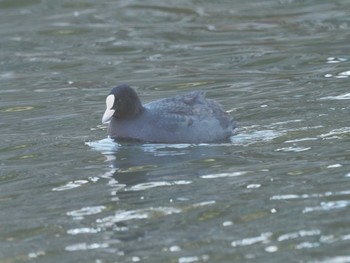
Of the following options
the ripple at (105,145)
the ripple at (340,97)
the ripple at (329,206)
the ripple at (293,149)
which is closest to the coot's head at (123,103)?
the ripple at (105,145)

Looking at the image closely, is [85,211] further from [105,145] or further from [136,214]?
[105,145]

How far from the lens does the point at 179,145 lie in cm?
1166

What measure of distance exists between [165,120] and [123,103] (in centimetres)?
47

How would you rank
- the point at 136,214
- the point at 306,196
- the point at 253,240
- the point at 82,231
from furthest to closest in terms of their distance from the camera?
the point at 306,196 → the point at 136,214 → the point at 82,231 → the point at 253,240

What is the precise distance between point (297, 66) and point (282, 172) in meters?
5.94

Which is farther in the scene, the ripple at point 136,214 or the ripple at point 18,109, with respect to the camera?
the ripple at point 18,109

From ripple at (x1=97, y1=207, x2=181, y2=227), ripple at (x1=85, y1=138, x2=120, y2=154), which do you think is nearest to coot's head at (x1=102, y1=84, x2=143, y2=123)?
ripple at (x1=85, y1=138, x2=120, y2=154)

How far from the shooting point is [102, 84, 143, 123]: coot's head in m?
12.0

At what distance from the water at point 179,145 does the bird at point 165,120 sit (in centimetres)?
15

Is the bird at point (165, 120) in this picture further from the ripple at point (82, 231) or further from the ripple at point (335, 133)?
the ripple at point (82, 231)

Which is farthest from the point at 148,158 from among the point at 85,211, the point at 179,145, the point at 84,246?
the point at 84,246

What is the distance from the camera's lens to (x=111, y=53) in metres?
18.0

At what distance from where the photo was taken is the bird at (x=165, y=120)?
11.8m

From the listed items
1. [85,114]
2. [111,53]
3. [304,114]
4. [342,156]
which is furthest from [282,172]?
[111,53]
